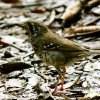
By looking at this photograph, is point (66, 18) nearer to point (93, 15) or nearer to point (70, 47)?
point (93, 15)

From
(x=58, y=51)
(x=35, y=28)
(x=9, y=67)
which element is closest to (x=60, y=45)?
(x=58, y=51)

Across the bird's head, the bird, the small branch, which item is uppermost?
the bird's head

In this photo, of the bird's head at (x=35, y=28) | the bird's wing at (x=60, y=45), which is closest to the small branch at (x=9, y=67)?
the bird's head at (x=35, y=28)

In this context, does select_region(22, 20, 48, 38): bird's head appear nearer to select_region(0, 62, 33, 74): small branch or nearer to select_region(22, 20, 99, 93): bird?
select_region(22, 20, 99, 93): bird

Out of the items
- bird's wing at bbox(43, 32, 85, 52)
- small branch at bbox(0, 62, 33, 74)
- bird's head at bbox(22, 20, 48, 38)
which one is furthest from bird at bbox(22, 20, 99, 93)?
small branch at bbox(0, 62, 33, 74)

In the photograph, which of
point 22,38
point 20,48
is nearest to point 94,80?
point 20,48

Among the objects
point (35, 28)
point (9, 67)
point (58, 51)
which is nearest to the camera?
point (58, 51)

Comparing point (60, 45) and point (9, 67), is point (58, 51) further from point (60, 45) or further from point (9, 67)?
point (9, 67)

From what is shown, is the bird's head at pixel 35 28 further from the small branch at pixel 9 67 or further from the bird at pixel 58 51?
the small branch at pixel 9 67
